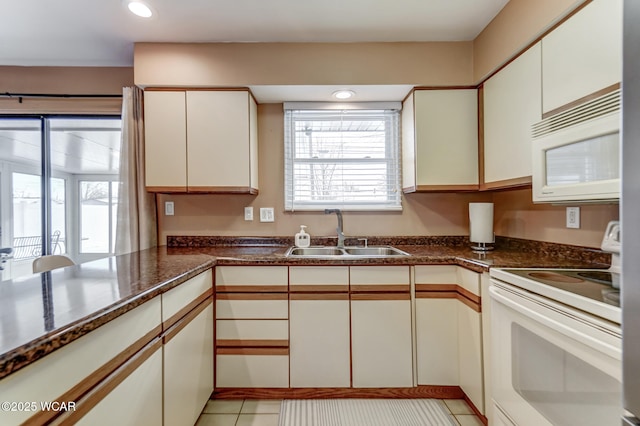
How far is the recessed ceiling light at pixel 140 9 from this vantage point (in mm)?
1649

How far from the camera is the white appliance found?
87cm

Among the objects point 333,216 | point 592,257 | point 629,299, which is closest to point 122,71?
point 333,216

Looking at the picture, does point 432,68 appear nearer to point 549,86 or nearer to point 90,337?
point 549,86

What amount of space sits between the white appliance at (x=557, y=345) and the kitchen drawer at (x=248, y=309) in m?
1.14

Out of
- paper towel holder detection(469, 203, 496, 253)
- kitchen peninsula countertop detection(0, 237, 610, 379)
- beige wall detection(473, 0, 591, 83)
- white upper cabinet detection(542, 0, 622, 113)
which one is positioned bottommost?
kitchen peninsula countertop detection(0, 237, 610, 379)

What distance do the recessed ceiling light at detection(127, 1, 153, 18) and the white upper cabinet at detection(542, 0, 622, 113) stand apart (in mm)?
2205

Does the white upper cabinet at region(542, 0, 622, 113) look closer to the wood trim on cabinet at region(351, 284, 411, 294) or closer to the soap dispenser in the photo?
the wood trim on cabinet at region(351, 284, 411, 294)

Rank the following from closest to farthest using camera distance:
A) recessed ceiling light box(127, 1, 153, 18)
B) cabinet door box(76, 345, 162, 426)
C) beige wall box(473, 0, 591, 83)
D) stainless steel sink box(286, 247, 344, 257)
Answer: cabinet door box(76, 345, 162, 426)
beige wall box(473, 0, 591, 83)
recessed ceiling light box(127, 1, 153, 18)
stainless steel sink box(286, 247, 344, 257)

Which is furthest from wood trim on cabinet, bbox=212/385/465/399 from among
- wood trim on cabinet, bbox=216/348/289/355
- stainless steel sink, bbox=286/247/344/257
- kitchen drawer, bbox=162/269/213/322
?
stainless steel sink, bbox=286/247/344/257

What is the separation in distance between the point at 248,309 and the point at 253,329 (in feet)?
0.41

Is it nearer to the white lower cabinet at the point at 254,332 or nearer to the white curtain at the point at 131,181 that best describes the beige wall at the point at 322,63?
the white curtain at the point at 131,181

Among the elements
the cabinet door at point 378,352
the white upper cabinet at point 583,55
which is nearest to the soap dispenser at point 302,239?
the cabinet door at point 378,352

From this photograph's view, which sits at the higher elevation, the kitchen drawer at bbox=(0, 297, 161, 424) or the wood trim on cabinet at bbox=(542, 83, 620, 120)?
the wood trim on cabinet at bbox=(542, 83, 620, 120)

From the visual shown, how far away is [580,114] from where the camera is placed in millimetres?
1179
